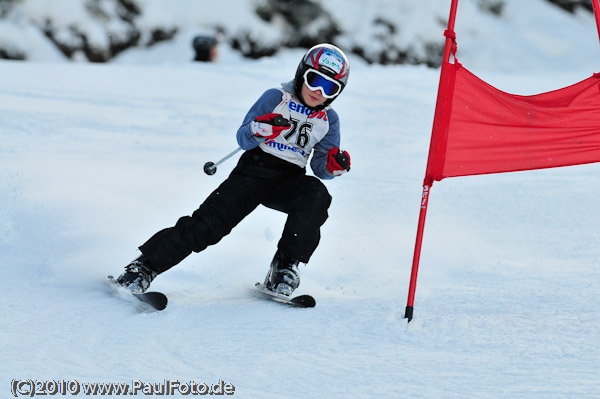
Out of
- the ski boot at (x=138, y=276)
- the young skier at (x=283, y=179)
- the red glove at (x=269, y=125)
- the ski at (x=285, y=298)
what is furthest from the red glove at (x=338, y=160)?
the ski boot at (x=138, y=276)

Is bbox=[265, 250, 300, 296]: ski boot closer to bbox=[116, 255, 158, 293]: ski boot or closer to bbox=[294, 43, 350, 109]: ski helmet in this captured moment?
Answer: bbox=[116, 255, 158, 293]: ski boot

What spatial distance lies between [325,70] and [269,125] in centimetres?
37

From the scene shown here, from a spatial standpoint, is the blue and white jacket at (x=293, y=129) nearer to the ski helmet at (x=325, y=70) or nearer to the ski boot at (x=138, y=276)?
the ski helmet at (x=325, y=70)

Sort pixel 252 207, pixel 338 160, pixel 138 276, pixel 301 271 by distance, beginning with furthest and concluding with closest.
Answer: pixel 301 271
pixel 252 207
pixel 338 160
pixel 138 276

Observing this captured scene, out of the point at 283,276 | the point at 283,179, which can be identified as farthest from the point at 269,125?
the point at 283,276

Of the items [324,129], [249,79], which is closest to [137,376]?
[324,129]

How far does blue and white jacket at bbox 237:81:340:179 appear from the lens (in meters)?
3.25

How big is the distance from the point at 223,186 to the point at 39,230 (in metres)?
1.23

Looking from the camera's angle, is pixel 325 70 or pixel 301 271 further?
pixel 301 271

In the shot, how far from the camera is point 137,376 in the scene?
204 centimetres

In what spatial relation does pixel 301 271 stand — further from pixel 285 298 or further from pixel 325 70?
pixel 325 70

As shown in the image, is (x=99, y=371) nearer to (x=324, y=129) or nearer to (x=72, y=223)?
(x=324, y=129)

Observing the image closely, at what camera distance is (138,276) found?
9.67ft

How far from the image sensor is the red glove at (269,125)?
303cm
